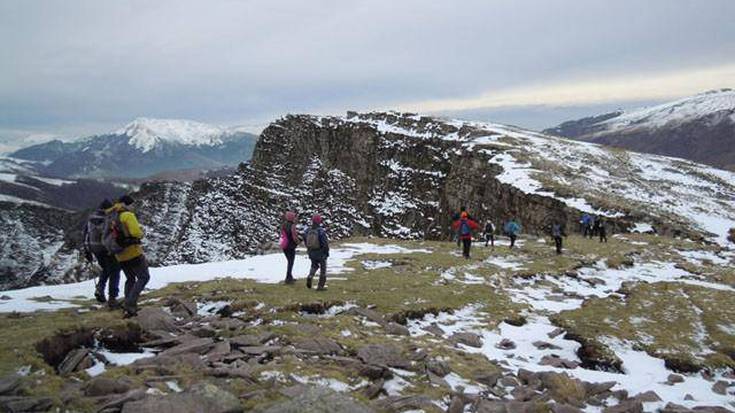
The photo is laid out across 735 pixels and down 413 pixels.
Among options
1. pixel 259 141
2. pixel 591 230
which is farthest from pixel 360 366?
pixel 259 141

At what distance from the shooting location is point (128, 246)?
14711mm

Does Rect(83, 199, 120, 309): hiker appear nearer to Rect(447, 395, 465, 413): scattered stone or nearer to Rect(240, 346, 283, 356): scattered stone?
Rect(240, 346, 283, 356): scattered stone

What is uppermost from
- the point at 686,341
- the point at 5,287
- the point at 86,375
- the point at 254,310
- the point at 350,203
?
the point at 86,375

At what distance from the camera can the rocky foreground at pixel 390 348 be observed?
919 centimetres

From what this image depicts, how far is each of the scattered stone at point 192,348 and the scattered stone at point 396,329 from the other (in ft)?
19.3

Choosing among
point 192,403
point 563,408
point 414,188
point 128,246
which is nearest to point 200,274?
point 128,246

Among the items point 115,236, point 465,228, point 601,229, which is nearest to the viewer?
point 115,236

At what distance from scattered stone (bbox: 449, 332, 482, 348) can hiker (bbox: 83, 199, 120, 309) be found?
10.9 meters

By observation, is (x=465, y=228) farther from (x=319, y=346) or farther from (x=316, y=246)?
(x=319, y=346)

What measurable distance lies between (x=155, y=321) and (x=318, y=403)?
22.6 ft

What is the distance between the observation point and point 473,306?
20.0m

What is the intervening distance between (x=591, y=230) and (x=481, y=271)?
26096mm

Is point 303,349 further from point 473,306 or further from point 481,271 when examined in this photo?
point 481,271

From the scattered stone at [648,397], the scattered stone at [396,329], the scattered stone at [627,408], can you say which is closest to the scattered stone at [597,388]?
the scattered stone at [648,397]
